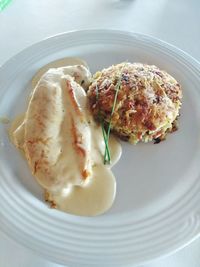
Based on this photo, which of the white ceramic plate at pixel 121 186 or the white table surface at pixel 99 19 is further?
the white table surface at pixel 99 19

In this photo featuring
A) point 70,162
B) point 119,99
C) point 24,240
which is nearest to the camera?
point 24,240

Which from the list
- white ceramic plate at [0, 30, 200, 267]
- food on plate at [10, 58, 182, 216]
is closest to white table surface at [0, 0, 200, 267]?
white ceramic plate at [0, 30, 200, 267]

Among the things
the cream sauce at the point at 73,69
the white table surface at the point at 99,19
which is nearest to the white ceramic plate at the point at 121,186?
the cream sauce at the point at 73,69

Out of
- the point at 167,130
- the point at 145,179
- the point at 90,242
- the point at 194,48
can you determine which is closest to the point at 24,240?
the point at 90,242

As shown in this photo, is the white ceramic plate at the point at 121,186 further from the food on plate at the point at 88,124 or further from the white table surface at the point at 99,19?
the white table surface at the point at 99,19

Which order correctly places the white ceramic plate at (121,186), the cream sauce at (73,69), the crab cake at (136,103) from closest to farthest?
the white ceramic plate at (121,186) → the crab cake at (136,103) → the cream sauce at (73,69)

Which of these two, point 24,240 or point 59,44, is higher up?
point 59,44

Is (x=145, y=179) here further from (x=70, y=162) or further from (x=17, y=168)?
(x=17, y=168)
